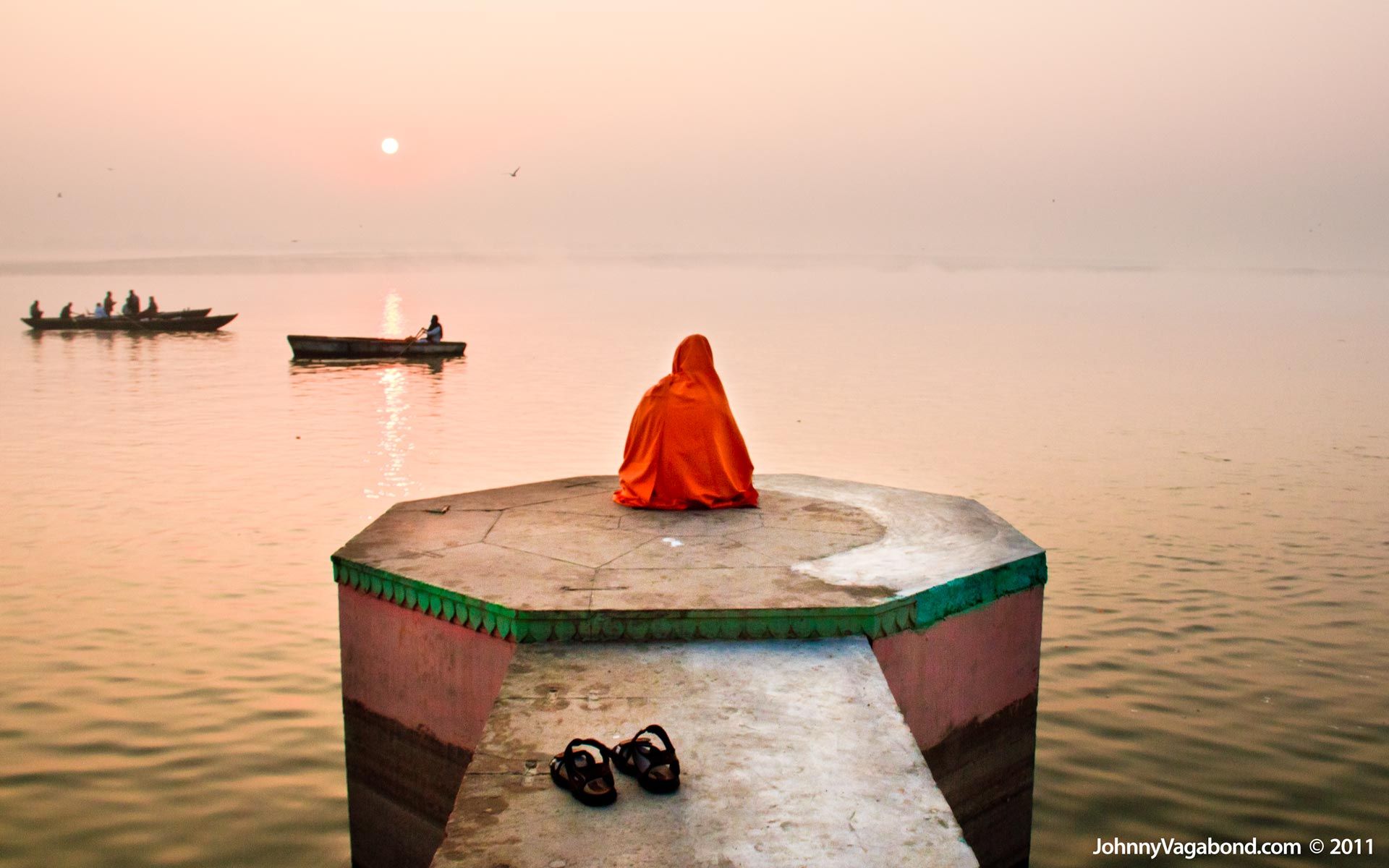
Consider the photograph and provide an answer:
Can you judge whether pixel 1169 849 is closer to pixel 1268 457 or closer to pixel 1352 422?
pixel 1268 457

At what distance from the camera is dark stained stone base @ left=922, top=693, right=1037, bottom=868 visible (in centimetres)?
681

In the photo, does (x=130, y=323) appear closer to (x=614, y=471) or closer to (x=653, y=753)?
(x=614, y=471)

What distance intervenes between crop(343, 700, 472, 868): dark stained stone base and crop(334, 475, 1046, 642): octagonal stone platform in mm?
853

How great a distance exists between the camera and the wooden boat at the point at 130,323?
153ft

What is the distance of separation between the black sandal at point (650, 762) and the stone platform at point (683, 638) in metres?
0.11

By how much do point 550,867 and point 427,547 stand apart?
350cm

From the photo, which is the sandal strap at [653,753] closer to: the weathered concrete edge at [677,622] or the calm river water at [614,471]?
the weathered concrete edge at [677,622]

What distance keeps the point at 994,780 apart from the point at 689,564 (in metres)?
2.39

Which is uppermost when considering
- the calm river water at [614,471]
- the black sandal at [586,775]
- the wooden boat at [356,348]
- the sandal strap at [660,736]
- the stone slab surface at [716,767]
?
the sandal strap at [660,736]

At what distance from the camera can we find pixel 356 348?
36.5 metres

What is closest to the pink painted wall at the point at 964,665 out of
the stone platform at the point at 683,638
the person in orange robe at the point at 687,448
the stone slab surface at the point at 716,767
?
the stone platform at the point at 683,638

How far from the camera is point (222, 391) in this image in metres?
30.5

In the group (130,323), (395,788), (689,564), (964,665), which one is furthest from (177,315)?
(964,665)

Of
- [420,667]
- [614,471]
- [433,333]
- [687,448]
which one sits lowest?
[614,471]
